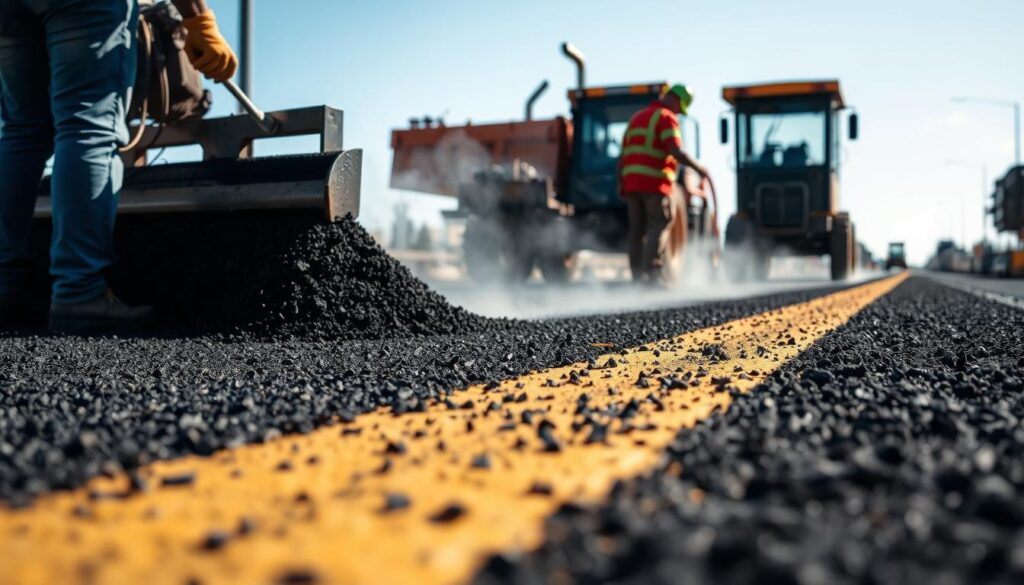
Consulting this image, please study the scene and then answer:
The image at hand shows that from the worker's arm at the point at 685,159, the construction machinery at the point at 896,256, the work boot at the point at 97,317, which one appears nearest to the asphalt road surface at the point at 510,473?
the work boot at the point at 97,317

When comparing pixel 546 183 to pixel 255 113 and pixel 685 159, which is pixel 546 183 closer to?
pixel 685 159

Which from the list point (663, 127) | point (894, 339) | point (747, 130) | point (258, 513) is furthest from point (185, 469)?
point (747, 130)

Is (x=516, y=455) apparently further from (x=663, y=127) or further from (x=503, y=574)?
(x=663, y=127)

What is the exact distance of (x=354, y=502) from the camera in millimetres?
1181

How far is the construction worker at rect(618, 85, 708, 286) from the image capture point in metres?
8.17

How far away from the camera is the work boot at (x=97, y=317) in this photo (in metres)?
3.67

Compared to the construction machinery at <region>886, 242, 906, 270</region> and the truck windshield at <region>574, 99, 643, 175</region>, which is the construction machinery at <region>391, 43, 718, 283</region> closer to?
the truck windshield at <region>574, 99, 643, 175</region>

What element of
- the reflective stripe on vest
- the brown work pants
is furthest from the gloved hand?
the brown work pants

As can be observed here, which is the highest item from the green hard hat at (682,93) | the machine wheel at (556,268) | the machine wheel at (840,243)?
the green hard hat at (682,93)

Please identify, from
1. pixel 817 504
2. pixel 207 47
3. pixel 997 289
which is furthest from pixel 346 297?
pixel 997 289

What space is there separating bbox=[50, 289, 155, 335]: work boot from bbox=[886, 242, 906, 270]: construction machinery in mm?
58779

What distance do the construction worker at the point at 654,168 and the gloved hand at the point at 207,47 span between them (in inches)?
193

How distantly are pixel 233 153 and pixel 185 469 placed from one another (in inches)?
137

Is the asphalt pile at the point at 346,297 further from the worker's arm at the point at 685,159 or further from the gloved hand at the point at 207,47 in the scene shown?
the worker's arm at the point at 685,159
